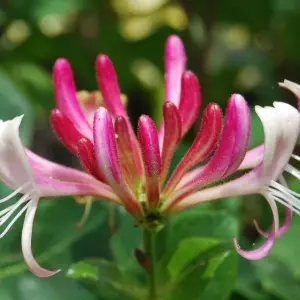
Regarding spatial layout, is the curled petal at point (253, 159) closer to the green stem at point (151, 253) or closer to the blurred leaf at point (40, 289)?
the green stem at point (151, 253)

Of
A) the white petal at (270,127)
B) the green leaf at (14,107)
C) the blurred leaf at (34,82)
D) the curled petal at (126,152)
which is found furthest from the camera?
the blurred leaf at (34,82)

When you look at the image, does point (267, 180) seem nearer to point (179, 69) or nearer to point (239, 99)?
point (239, 99)

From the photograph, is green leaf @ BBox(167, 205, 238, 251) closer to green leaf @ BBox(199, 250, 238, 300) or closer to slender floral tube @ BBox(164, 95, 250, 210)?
green leaf @ BBox(199, 250, 238, 300)

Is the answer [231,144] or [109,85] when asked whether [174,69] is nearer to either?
[109,85]

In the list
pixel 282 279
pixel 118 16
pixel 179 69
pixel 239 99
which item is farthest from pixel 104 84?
pixel 118 16

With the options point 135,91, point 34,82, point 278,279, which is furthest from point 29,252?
point 135,91

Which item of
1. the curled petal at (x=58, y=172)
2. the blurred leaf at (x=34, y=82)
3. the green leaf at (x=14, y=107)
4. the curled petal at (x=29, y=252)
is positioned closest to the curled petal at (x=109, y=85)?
the curled petal at (x=58, y=172)
